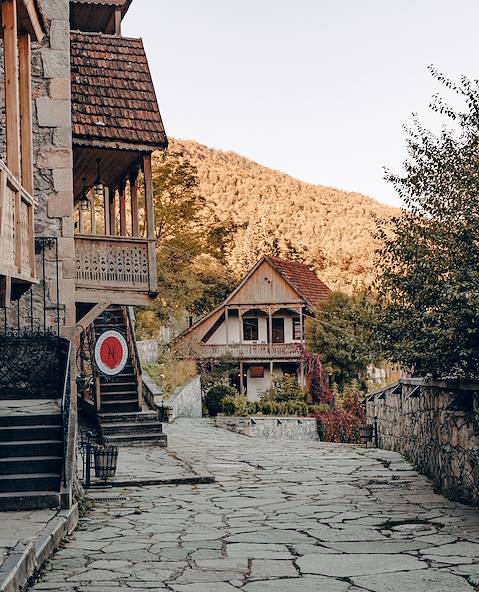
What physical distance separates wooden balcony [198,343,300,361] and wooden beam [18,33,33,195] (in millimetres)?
34728

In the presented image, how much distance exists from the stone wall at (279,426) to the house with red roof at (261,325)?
11.6m

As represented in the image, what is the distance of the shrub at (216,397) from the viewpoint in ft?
115

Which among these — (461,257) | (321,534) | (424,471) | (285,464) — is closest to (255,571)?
(321,534)

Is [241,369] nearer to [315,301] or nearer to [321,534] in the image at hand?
[315,301]

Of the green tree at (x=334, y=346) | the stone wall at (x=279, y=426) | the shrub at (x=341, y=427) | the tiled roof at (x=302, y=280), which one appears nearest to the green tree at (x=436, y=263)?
the shrub at (x=341, y=427)

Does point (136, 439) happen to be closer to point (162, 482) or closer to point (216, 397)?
point (162, 482)

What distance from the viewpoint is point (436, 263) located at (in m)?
10.8

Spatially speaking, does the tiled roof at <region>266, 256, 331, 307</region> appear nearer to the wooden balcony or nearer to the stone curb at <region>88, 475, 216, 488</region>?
the wooden balcony

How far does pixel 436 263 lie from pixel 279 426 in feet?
70.4

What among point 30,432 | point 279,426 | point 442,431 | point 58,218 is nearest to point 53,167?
point 58,218

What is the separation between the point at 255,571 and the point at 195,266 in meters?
42.4

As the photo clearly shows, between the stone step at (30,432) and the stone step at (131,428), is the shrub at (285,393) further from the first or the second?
the stone step at (30,432)

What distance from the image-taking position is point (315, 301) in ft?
160

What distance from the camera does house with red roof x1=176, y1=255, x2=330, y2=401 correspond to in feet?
147
